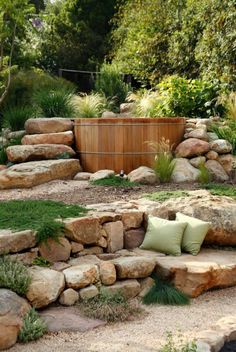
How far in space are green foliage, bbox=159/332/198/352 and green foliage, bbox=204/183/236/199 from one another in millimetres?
2742

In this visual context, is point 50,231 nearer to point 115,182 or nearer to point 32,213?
point 32,213

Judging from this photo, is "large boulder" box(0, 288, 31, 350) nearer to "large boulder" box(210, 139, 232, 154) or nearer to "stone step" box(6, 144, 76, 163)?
"stone step" box(6, 144, 76, 163)

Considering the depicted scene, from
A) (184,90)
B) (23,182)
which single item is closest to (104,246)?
(23,182)

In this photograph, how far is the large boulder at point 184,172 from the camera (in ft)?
26.2

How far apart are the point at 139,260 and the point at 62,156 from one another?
384cm

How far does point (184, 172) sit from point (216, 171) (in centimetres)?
50

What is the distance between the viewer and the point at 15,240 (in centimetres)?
482

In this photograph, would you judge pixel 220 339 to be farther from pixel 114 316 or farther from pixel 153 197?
pixel 153 197

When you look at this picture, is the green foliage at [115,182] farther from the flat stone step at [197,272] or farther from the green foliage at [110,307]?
the green foliage at [110,307]

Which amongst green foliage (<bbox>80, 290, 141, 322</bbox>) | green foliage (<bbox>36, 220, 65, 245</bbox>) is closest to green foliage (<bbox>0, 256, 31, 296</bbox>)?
green foliage (<bbox>36, 220, 65, 245</bbox>)

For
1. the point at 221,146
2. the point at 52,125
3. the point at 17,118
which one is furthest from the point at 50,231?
the point at 17,118

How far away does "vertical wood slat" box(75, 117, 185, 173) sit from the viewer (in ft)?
27.5

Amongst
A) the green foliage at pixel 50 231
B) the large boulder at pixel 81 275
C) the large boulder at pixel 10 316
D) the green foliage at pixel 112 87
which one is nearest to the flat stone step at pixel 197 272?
the large boulder at pixel 81 275

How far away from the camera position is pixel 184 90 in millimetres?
10188
